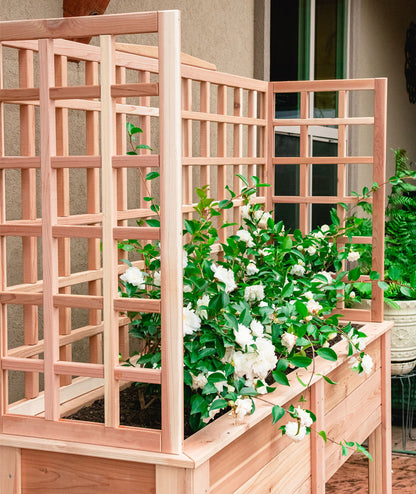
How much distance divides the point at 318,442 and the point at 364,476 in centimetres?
154

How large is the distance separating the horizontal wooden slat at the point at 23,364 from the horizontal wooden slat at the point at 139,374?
6.0 inches

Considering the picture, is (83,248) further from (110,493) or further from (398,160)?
(398,160)

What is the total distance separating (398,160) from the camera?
3949 millimetres

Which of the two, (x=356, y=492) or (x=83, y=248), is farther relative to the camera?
(x=356, y=492)

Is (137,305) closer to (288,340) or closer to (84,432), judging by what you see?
(84,432)

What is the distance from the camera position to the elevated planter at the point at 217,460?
1.27 metres

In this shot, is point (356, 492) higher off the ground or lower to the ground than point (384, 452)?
lower

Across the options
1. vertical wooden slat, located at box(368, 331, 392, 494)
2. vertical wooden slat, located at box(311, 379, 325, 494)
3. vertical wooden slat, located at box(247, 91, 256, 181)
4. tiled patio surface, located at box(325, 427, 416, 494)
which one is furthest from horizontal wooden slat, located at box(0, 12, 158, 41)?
tiled patio surface, located at box(325, 427, 416, 494)

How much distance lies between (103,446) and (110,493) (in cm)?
9

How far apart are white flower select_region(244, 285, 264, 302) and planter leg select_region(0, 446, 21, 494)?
58cm

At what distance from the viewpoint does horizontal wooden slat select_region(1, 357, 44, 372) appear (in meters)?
1.33

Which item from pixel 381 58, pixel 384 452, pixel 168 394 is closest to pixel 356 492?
pixel 384 452

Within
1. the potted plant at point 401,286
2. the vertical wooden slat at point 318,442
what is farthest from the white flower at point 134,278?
the potted plant at point 401,286

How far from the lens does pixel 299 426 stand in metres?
1.48
